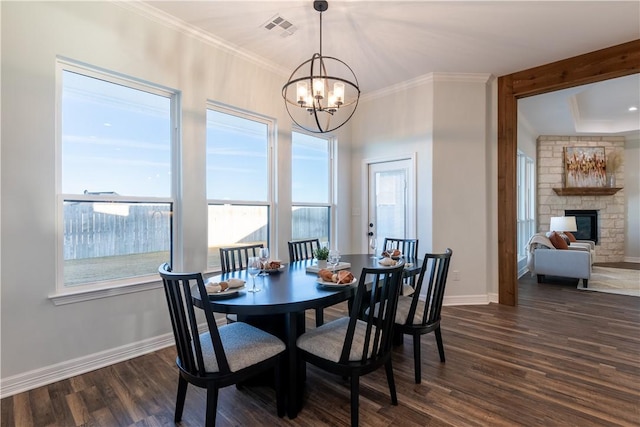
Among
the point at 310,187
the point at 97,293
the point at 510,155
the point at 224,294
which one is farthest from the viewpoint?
the point at 310,187

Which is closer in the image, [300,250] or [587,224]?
[300,250]

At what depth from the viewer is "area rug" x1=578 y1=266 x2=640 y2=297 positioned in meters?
4.92

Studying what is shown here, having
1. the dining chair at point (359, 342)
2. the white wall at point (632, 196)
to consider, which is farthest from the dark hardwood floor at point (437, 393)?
the white wall at point (632, 196)

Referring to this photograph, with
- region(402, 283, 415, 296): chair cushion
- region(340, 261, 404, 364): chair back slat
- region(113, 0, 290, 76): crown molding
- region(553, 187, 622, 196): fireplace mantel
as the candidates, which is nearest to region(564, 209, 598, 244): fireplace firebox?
region(553, 187, 622, 196): fireplace mantel

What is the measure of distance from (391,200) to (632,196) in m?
7.14

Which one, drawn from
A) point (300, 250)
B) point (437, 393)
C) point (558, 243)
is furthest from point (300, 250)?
point (558, 243)

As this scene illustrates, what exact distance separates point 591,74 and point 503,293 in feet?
9.26

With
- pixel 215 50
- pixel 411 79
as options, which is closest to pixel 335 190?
pixel 411 79

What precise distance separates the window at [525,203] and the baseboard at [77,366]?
632cm

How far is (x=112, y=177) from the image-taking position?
2.74m

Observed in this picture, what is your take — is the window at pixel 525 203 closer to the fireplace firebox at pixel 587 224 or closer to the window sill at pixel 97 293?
the fireplace firebox at pixel 587 224

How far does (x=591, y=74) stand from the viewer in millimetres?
3650

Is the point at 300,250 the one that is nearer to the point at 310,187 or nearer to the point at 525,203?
the point at 310,187

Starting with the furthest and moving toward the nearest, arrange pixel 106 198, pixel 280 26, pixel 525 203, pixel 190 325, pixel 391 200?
pixel 525 203 → pixel 391 200 → pixel 280 26 → pixel 106 198 → pixel 190 325
